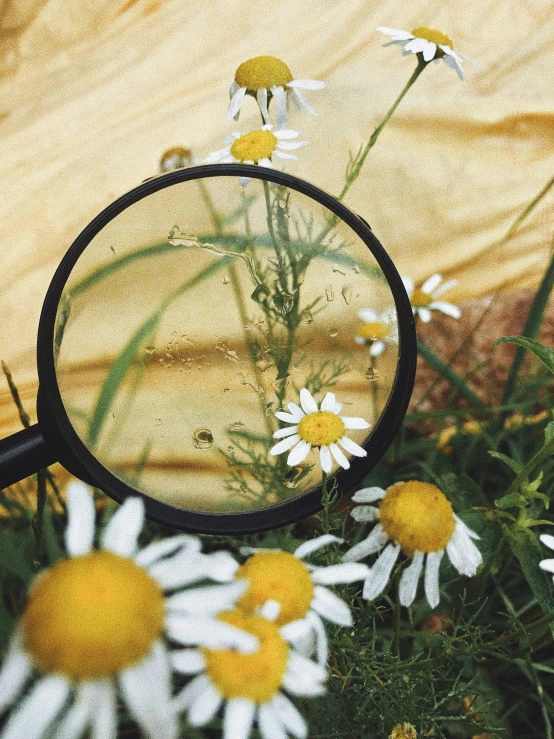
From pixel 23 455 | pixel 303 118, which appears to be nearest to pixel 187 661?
pixel 23 455

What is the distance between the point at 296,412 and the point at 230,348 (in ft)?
0.34

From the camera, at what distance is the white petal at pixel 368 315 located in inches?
23.7

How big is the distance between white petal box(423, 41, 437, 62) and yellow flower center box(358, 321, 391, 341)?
270 mm

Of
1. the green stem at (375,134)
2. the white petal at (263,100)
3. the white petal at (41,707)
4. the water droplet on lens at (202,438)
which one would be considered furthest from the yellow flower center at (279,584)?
the white petal at (263,100)

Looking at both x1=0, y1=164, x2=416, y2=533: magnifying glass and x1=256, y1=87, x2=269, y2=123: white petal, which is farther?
x1=256, y1=87, x2=269, y2=123: white petal

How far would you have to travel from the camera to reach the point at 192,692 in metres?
0.29

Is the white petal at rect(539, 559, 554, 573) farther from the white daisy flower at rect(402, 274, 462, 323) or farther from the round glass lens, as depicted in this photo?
the white daisy flower at rect(402, 274, 462, 323)

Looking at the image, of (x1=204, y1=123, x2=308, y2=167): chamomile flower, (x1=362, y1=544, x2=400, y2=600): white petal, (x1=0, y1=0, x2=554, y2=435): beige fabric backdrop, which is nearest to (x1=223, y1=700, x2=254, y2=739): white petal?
(x1=362, y1=544, x2=400, y2=600): white petal

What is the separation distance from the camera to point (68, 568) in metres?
0.25

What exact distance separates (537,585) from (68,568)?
38 centimetres

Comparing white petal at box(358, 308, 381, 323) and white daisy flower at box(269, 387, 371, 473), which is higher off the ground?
white petal at box(358, 308, 381, 323)

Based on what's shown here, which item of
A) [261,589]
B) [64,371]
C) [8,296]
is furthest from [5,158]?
[261,589]

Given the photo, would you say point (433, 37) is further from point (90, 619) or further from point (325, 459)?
point (90, 619)

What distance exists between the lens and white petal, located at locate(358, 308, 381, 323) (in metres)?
0.60
